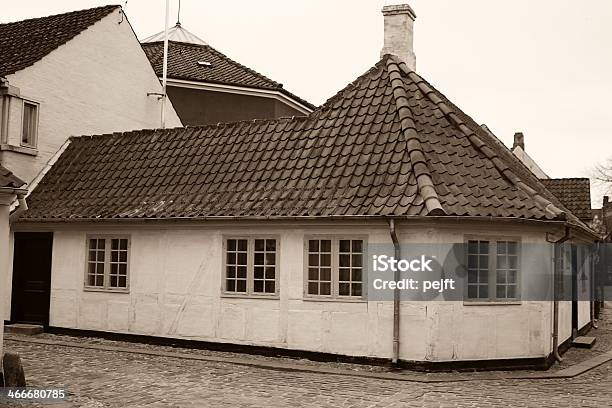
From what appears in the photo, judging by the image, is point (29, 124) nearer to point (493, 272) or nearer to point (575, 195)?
point (493, 272)

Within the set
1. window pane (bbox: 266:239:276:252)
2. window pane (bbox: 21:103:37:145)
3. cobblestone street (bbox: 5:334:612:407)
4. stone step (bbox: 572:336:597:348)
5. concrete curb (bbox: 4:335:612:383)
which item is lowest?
cobblestone street (bbox: 5:334:612:407)

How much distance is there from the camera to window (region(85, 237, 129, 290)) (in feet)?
51.9

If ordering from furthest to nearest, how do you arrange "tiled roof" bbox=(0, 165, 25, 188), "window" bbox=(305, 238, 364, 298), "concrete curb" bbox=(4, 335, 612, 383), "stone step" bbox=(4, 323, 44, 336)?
"stone step" bbox=(4, 323, 44, 336) → "window" bbox=(305, 238, 364, 298) → "concrete curb" bbox=(4, 335, 612, 383) → "tiled roof" bbox=(0, 165, 25, 188)

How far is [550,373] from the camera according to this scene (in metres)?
12.8

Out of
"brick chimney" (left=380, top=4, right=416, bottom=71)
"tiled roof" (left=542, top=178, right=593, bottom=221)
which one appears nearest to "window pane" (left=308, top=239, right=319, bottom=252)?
"brick chimney" (left=380, top=4, right=416, bottom=71)

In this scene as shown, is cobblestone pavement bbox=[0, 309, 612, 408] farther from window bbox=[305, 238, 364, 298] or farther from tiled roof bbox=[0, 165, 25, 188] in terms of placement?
tiled roof bbox=[0, 165, 25, 188]

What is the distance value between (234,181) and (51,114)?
668cm

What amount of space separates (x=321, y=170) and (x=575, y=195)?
1535cm

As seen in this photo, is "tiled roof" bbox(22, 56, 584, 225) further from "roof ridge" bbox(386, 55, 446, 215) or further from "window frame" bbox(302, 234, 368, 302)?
"window frame" bbox(302, 234, 368, 302)

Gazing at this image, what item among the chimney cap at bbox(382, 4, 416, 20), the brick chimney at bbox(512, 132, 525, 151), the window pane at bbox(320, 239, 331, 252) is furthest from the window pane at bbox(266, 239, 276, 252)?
the brick chimney at bbox(512, 132, 525, 151)

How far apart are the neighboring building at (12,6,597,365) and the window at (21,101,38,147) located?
173cm

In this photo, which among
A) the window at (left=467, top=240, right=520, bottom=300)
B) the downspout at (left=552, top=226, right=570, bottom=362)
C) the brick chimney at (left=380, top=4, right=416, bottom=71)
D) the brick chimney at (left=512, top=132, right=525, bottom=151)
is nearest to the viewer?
the window at (left=467, top=240, right=520, bottom=300)

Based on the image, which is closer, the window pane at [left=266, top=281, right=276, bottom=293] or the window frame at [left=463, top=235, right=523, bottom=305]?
the window frame at [left=463, top=235, right=523, bottom=305]

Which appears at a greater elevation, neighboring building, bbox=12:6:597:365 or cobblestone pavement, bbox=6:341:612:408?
neighboring building, bbox=12:6:597:365
